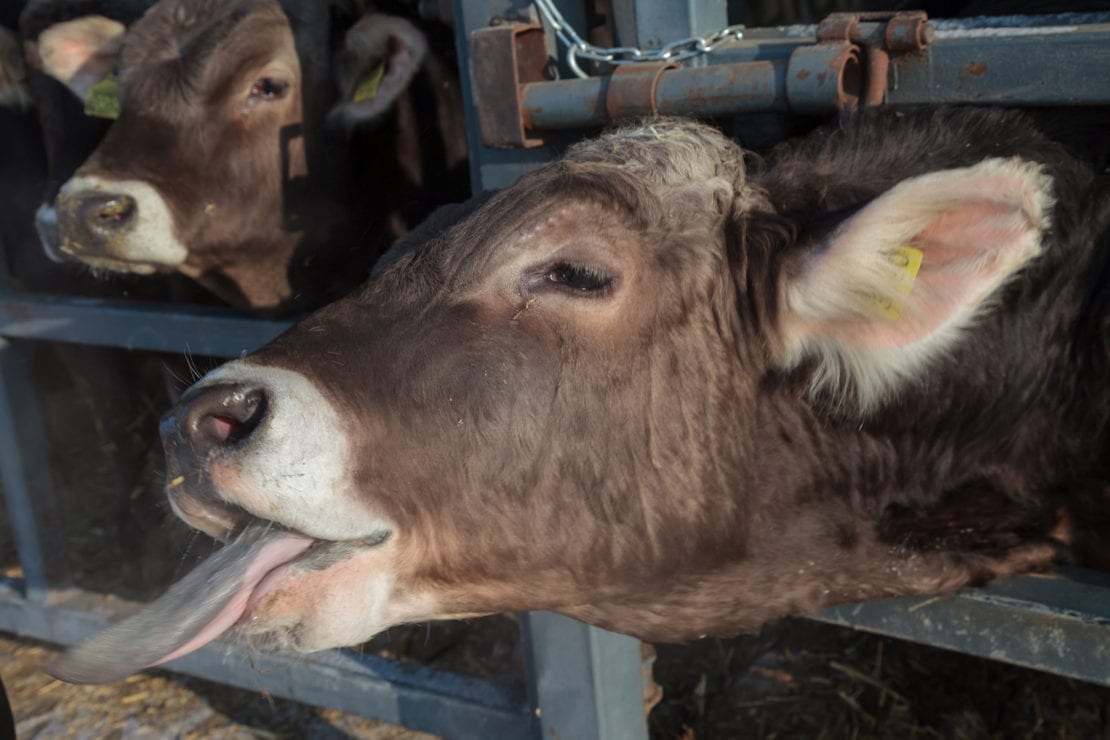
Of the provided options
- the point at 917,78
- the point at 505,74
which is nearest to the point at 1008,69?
the point at 917,78

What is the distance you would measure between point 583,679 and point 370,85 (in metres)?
2.23

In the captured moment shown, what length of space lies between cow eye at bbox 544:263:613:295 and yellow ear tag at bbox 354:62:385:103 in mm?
2297

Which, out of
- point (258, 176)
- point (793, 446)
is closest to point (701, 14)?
point (793, 446)

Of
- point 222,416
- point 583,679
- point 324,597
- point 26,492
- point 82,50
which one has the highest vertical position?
point 82,50

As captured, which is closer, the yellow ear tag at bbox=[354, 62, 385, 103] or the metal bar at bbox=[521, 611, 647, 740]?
the metal bar at bbox=[521, 611, 647, 740]

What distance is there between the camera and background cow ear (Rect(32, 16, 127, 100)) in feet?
14.6

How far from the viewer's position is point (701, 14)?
2451 mm

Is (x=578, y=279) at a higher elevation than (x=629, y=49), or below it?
below

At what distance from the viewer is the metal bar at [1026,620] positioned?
7.16 feet

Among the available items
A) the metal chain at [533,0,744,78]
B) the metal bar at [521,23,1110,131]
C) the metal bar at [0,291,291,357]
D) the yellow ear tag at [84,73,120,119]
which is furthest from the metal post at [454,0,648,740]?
the yellow ear tag at [84,73,120,119]

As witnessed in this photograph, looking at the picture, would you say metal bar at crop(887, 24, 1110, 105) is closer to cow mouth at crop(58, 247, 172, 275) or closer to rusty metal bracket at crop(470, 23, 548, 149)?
rusty metal bracket at crop(470, 23, 548, 149)

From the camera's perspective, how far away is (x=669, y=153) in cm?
216

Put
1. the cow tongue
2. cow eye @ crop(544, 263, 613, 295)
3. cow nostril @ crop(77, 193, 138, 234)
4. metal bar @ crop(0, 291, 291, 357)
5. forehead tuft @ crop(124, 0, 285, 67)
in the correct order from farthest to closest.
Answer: forehead tuft @ crop(124, 0, 285, 67)
cow nostril @ crop(77, 193, 138, 234)
metal bar @ crop(0, 291, 291, 357)
cow eye @ crop(544, 263, 613, 295)
the cow tongue

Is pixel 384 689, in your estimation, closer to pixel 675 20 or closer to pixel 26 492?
pixel 26 492
